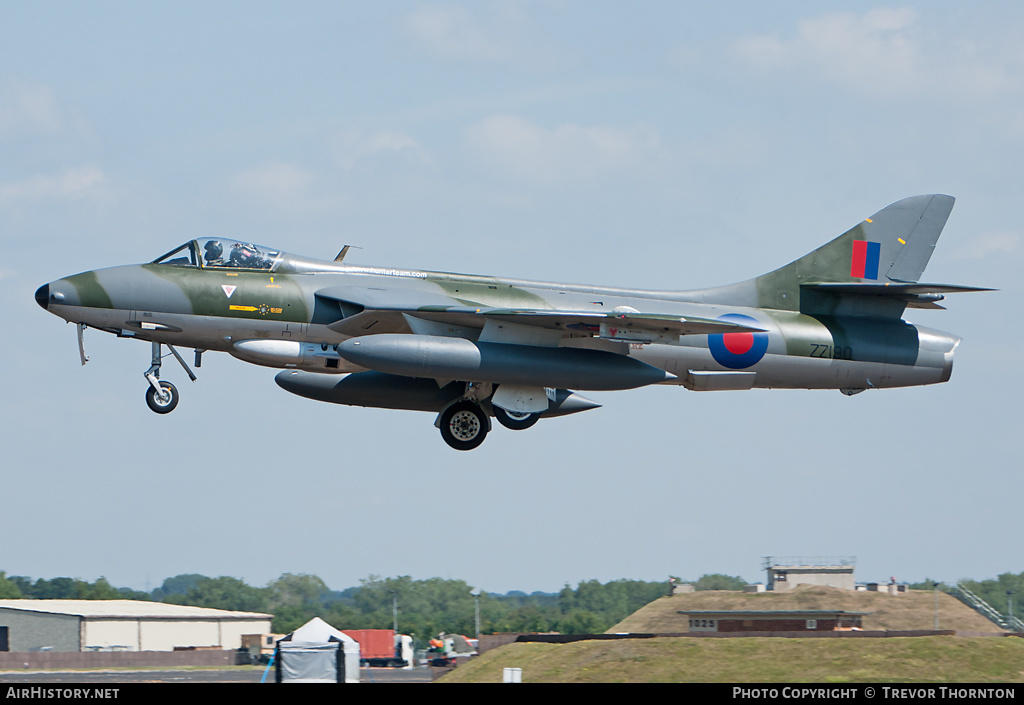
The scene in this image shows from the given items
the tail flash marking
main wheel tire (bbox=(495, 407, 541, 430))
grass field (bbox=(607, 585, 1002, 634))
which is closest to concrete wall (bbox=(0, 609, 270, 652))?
grass field (bbox=(607, 585, 1002, 634))

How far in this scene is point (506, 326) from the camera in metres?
19.4

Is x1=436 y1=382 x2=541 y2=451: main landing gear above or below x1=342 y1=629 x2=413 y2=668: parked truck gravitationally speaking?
above

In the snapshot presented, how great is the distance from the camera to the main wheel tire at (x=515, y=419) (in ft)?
66.5

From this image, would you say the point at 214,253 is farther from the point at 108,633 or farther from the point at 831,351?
the point at 108,633

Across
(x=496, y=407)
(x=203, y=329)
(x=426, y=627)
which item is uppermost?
(x=203, y=329)

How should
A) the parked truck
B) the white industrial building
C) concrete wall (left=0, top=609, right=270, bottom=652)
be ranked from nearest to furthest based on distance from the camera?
concrete wall (left=0, top=609, right=270, bottom=652) → the white industrial building → the parked truck

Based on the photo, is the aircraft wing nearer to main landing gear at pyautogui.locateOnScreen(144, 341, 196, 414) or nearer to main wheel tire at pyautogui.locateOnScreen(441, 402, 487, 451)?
main wheel tire at pyautogui.locateOnScreen(441, 402, 487, 451)

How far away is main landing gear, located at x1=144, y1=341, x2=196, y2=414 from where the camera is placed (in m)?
19.5

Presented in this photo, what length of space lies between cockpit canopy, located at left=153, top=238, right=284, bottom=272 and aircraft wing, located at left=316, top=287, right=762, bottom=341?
1.16 meters

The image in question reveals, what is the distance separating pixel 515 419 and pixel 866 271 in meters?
7.58

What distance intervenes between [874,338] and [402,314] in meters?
8.65

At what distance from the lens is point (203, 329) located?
19250 millimetres

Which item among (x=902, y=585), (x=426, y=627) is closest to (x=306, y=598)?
(x=426, y=627)

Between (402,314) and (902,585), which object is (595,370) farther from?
(902,585)
